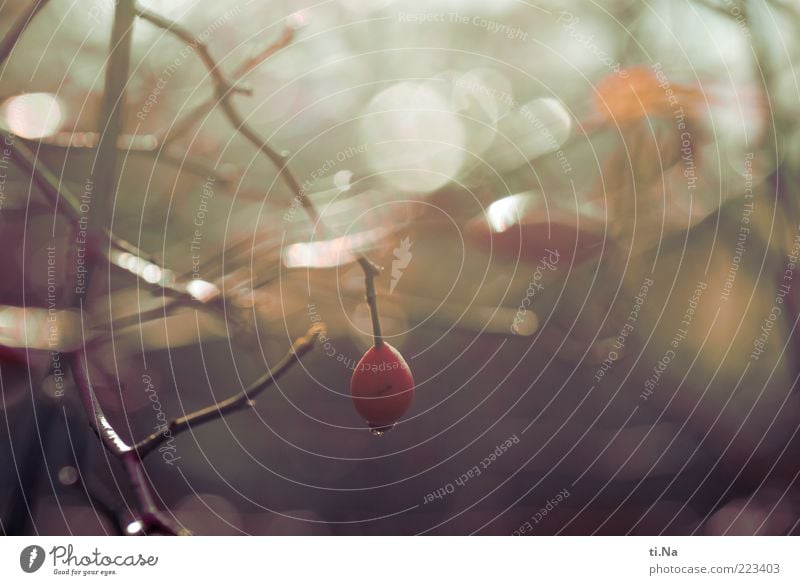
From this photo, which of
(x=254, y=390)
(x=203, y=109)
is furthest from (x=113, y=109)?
(x=254, y=390)

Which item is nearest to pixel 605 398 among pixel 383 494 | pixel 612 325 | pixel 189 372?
pixel 612 325

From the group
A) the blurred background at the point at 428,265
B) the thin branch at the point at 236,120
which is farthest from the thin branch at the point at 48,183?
the thin branch at the point at 236,120

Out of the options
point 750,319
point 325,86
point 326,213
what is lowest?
point 750,319

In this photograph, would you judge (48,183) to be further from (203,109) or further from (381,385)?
(381,385)

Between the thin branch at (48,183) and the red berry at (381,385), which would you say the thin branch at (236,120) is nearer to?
the red berry at (381,385)

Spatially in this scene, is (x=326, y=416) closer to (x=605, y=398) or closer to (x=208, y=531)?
(x=208, y=531)

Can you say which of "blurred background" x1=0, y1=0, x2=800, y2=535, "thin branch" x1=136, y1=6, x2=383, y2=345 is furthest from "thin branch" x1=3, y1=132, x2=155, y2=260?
"thin branch" x1=136, y1=6, x2=383, y2=345
